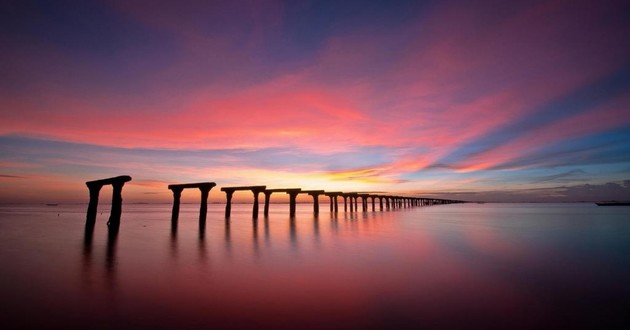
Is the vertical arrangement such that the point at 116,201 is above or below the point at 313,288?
above

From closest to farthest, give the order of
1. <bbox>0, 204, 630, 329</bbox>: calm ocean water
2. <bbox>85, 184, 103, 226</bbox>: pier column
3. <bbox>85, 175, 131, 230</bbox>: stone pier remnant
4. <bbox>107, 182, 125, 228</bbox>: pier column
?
<bbox>0, 204, 630, 329</bbox>: calm ocean water → <bbox>85, 175, 131, 230</bbox>: stone pier remnant → <bbox>107, 182, 125, 228</bbox>: pier column → <bbox>85, 184, 103, 226</bbox>: pier column

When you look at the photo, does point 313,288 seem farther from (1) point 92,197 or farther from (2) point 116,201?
(1) point 92,197

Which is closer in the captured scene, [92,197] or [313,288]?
[313,288]

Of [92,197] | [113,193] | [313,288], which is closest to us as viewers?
[313,288]

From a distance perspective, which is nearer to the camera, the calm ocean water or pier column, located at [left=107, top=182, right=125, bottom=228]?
the calm ocean water

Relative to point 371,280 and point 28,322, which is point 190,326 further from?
point 371,280

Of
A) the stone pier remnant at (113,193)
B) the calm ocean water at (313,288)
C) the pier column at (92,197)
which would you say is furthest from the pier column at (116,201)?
the calm ocean water at (313,288)

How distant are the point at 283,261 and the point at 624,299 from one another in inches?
287

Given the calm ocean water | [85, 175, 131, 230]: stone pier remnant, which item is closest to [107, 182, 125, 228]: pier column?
[85, 175, 131, 230]: stone pier remnant

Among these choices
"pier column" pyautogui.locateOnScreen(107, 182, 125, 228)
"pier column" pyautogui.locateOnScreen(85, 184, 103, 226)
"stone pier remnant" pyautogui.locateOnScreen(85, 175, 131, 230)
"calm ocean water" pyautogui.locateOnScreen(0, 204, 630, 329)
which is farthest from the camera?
"pier column" pyautogui.locateOnScreen(85, 184, 103, 226)

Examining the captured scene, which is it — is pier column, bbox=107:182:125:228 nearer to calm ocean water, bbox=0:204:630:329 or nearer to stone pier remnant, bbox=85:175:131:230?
stone pier remnant, bbox=85:175:131:230

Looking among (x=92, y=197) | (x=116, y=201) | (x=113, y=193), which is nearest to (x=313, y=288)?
(x=113, y=193)

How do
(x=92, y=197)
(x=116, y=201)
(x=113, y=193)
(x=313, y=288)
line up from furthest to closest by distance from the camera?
(x=116, y=201)
(x=92, y=197)
(x=113, y=193)
(x=313, y=288)

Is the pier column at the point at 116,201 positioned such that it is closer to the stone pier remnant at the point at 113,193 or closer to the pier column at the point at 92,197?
the stone pier remnant at the point at 113,193
